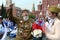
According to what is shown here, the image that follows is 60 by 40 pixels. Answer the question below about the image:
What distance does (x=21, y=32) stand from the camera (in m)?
3.04

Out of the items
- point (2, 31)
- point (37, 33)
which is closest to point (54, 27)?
point (37, 33)

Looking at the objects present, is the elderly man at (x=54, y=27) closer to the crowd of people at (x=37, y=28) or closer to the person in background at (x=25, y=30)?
the crowd of people at (x=37, y=28)

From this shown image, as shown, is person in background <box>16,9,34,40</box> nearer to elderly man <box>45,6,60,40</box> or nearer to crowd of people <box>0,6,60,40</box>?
crowd of people <box>0,6,60,40</box>

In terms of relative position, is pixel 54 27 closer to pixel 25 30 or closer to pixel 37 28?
pixel 37 28

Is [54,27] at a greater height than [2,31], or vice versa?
[54,27]

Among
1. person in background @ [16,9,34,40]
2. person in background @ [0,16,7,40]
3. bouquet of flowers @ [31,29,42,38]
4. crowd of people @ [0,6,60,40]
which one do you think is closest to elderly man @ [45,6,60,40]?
crowd of people @ [0,6,60,40]

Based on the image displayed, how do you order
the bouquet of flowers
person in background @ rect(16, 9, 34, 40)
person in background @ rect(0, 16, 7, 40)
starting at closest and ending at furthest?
the bouquet of flowers, person in background @ rect(16, 9, 34, 40), person in background @ rect(0, 16, 7, 40)

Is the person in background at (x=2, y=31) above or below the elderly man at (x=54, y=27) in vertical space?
below

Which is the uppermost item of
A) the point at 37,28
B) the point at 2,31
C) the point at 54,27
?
the point at 54,27

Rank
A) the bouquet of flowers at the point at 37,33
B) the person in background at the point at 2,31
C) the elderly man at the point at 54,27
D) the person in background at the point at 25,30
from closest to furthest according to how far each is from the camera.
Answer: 1. the elderly man at the point at 54,27
2. the bouquet of flowers at the point at 37,33
3. the person in background at the point at 25,30
4. the person in background at the point at 2,31

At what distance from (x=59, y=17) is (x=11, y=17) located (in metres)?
0.97

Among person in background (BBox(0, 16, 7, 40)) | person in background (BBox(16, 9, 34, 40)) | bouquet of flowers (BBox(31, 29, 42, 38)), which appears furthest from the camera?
person in background (BBox(0, 16, 7, 40))

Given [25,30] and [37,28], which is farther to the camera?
[25,30]

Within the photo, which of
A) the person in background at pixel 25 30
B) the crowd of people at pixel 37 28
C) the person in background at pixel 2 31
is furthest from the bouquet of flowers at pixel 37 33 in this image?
the person in background at pixel 2 31
